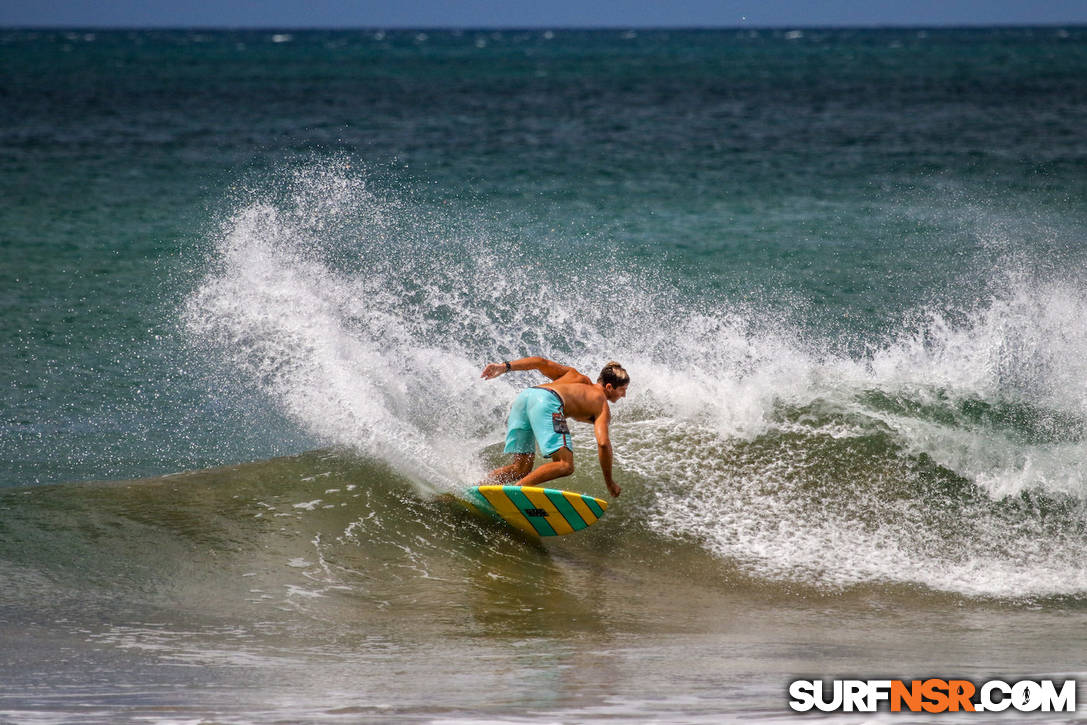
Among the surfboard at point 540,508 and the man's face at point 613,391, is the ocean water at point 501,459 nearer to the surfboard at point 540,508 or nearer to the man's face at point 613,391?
the surfboard at point 540,508

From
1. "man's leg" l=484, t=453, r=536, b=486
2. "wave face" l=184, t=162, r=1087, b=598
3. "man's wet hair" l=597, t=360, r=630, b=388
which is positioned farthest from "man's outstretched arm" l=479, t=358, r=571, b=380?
"wave face" l=184, t=162, r=1087, b=598

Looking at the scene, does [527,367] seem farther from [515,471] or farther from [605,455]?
[605,455]

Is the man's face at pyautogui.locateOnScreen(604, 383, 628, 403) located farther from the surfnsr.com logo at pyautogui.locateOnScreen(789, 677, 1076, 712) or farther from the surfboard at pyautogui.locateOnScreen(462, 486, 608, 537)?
Result: the surfnsr.com logo at pyautogui.locateOnScreen(789, 677, 1076, 712)

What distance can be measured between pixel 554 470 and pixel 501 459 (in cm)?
127

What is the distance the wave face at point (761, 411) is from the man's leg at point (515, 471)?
332mm

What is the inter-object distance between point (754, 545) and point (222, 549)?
3.44 meters

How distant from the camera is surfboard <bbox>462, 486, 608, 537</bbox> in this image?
7281 millimetres

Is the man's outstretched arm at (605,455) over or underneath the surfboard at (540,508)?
over

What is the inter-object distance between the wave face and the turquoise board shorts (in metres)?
0.63

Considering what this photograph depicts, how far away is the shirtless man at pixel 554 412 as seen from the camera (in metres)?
7.52

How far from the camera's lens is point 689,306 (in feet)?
45.8

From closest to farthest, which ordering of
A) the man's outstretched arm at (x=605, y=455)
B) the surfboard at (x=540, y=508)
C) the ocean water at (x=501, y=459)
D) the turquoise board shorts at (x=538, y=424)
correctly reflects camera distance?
the ocean water at (x=501, y=459), the man's outstretched arm at (x=605, y=455), the surfboard at (x=540, y=508), the turquoise board shorts at (x=538, y=424)

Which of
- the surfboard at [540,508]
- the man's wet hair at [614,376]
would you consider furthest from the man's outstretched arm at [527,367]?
the surfboard at [540,508]

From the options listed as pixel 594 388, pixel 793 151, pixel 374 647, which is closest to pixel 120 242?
pixel 594 388
